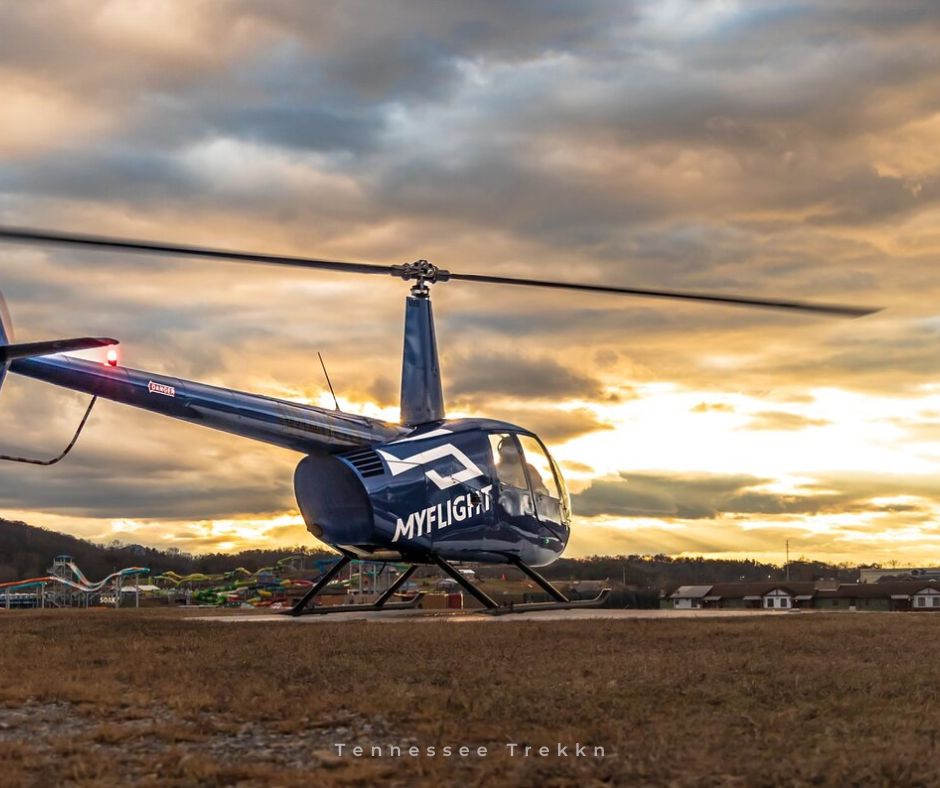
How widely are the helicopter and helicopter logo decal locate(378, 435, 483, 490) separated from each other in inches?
1.1

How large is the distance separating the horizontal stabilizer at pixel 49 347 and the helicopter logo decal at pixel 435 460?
29.6ft

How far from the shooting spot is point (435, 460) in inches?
1032

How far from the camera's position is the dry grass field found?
30.1 ft

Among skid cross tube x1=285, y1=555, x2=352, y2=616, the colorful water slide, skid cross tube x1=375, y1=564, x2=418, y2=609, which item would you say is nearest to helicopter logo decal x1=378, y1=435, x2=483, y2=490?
skid cross tube x1=285, y1=555, x2=352, y2=616

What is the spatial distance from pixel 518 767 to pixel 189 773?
278cm

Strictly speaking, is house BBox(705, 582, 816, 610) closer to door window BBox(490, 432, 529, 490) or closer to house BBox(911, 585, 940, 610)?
house BBox(911, 585, 940, 610)

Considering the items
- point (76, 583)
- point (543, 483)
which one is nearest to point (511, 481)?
point (543, 483)

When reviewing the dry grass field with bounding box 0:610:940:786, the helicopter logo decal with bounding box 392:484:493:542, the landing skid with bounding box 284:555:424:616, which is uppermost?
the helicopter logo decal with bounding box 392:484:493:542

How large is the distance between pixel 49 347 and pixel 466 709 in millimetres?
10296

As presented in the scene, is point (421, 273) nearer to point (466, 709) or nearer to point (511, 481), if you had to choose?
point (511, 481)

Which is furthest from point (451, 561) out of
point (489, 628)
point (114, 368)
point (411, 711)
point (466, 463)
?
point (411, 711)

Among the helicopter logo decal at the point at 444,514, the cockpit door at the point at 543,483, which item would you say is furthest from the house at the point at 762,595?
the helicopter logo decal at the point at 444,514

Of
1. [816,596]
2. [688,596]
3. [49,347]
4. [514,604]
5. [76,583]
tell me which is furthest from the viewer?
[688,596]

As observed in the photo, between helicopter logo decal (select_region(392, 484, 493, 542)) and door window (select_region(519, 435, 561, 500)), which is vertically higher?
door window (select_region(519, 435, 561, 500))
